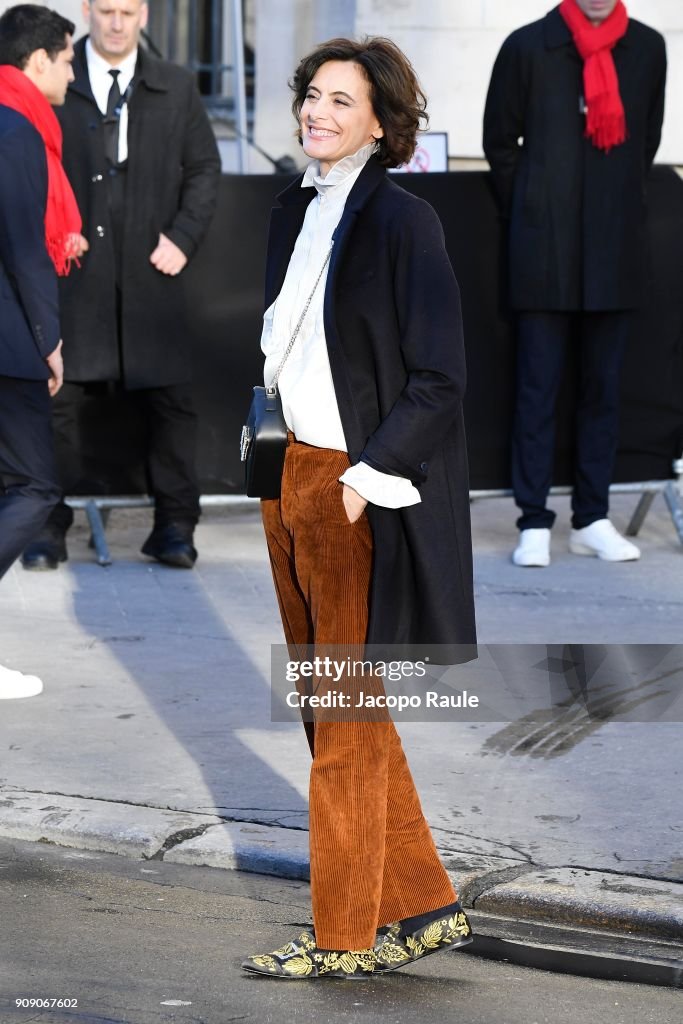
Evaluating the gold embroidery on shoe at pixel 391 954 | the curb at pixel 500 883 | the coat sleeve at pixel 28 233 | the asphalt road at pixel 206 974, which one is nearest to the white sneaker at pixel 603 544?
the coat sleeve at pixel 28 233

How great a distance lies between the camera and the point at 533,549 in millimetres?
8352

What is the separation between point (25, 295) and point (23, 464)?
610mm

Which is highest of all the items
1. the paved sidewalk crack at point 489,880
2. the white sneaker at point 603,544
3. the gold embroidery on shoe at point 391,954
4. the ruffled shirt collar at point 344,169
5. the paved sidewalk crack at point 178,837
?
the ruffled shirt collar at point 344,169

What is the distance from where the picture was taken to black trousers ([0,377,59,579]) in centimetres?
633

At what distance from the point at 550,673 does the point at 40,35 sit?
2.89 meters

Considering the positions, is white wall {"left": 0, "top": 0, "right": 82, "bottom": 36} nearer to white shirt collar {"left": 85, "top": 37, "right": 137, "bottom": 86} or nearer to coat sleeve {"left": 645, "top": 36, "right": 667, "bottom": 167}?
white shirt collar {"left": 85, "top": 37, "right": 137, "bottom": 86}

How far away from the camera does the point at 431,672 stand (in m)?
6.68

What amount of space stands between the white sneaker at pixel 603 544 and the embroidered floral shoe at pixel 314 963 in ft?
14.9

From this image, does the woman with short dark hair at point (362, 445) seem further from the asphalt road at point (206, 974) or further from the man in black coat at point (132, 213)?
the man in black coat at point (132, 213)

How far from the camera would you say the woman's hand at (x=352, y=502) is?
3904 millimetres

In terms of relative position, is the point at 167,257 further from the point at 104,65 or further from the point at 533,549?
the point at 533,549

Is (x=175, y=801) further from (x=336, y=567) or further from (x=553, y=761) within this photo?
(x=336, y=567)

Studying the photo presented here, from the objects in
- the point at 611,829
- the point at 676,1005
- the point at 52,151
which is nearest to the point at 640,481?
the point at 52,151

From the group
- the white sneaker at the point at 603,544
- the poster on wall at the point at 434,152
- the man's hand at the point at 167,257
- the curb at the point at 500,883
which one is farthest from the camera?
the poster on wall at the point at 434,152
